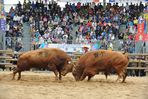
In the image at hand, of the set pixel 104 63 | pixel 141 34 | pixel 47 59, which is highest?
pixel 141 34

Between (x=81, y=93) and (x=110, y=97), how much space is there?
3.35 ft

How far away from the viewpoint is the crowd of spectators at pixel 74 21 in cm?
2703

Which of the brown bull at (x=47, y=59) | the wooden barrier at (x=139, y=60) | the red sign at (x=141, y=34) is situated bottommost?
the wooden barrier at (x=139, y=60)

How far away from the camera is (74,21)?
30.0m

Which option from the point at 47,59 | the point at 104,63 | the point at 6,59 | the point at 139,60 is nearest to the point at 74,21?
the point at 6,59

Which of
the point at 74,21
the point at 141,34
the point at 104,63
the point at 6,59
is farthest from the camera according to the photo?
the point at 74,21

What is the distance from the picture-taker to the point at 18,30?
2886 cm

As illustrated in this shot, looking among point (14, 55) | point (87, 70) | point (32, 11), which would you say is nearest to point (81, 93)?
point (87, 70)

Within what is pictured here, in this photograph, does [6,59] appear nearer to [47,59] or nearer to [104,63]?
[47,59]

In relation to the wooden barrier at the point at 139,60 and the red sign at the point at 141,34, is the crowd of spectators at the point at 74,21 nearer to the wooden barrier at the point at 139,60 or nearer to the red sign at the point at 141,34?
the red sign at the point at 141,34

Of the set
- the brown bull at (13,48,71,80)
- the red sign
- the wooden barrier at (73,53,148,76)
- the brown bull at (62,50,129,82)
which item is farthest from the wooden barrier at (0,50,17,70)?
the brown bull at (62,50,129,82)

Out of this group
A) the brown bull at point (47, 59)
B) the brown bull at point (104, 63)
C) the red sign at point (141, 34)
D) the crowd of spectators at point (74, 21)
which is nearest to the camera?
the brown bull at point (104, 63)

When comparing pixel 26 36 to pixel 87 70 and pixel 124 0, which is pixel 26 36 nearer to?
pixel 124 0

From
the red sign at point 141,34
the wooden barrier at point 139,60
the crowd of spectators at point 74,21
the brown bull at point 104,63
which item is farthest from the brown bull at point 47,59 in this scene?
the crowd of spectators at point 74,21
